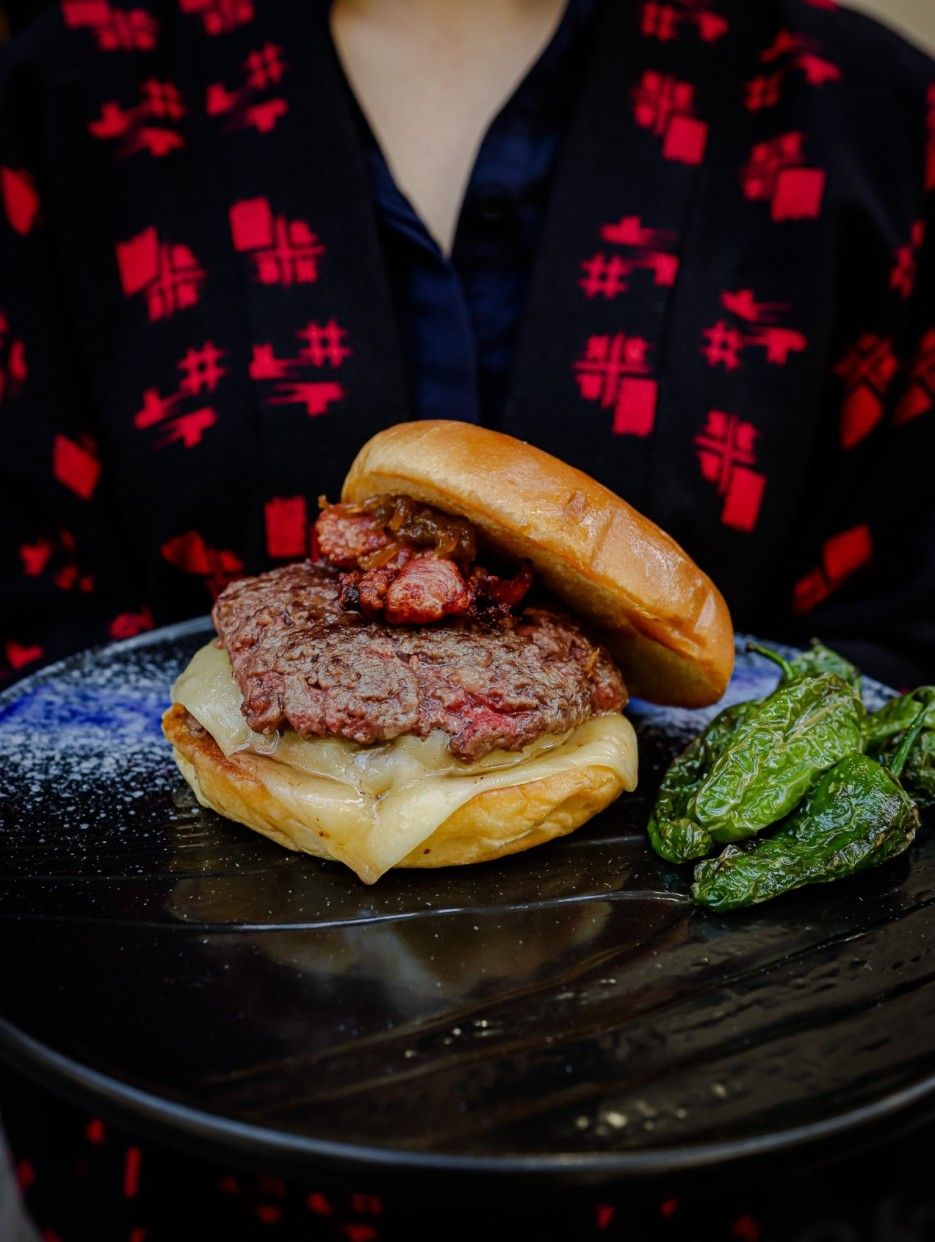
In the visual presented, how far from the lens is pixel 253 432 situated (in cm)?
248

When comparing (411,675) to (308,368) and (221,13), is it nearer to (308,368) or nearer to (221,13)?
(308,368)

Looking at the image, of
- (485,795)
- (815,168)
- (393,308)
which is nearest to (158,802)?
(485,795)

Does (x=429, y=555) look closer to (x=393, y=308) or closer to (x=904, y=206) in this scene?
(x=393, y=308)

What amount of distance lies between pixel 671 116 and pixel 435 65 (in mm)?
651

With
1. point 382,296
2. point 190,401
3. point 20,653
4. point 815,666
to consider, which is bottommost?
point 20,653

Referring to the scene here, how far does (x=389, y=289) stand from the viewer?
96.5 inches

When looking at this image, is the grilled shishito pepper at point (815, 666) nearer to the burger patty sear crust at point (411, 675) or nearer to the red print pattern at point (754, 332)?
the burger patty sear crust at point (411, 675)

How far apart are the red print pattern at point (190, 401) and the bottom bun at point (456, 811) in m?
1.04

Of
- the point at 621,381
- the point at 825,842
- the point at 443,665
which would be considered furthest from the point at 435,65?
the point at 825,842

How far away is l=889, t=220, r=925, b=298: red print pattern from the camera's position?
2586mm

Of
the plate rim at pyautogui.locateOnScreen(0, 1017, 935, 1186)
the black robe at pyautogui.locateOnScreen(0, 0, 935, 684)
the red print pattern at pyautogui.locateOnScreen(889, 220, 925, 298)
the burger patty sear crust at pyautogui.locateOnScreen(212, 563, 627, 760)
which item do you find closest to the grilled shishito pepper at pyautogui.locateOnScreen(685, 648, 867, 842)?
the burger patty sear crust at pyautogui.locateOnScreen(212, 563, 627, 760)

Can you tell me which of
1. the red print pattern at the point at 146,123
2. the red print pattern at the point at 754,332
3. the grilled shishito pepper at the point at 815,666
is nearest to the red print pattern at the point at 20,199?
the red print pattern at the point at 146,123

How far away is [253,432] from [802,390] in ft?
4.61

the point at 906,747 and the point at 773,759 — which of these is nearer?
the point at 773,759
